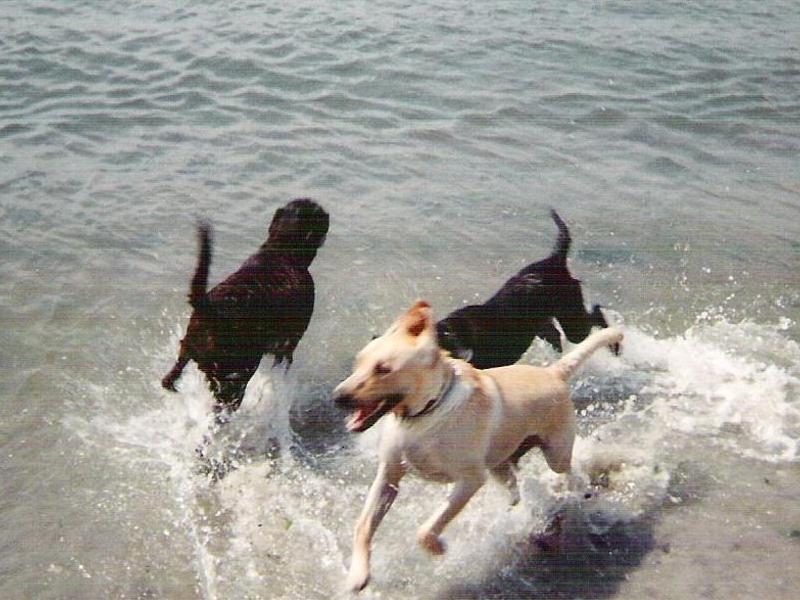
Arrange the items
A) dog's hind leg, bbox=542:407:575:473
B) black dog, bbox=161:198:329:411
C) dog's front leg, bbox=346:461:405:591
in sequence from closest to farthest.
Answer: dog's front leg, bbox=346:461:405:591 < dog's hind leg, bbox=542:407:575:473 < black dog, bbox=161:198:329:411

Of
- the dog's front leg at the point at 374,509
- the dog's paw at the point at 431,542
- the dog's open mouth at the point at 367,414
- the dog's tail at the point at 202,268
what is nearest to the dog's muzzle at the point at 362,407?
the dog's open mouth at the point at 367,414

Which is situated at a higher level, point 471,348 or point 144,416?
point 471,348

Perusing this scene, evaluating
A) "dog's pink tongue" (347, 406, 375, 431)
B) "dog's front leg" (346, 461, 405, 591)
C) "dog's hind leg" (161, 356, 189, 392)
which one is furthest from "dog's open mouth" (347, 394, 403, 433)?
"dog's hind leg" (161, 356, 189, 392)

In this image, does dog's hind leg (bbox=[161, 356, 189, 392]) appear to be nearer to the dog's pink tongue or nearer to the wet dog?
the wet dog

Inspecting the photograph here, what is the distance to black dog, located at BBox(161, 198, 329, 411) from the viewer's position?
191 inches

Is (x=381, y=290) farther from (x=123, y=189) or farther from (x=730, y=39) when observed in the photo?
(x=730, y=39)

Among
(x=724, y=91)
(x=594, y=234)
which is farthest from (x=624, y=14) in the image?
(x=594, y=234)

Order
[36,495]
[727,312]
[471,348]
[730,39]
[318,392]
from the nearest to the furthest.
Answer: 1. [36,495]
2. [471,348]
3. [318,392]
4. [727,312]
5. [730,39]

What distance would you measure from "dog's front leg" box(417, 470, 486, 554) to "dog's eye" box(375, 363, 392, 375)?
2.26ft

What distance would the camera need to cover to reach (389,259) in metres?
7.25

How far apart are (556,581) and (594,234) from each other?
4.10 metres

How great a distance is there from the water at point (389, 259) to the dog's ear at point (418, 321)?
1339 millimetres

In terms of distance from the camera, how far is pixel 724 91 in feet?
35.8

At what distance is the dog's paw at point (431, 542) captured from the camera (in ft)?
12.7
